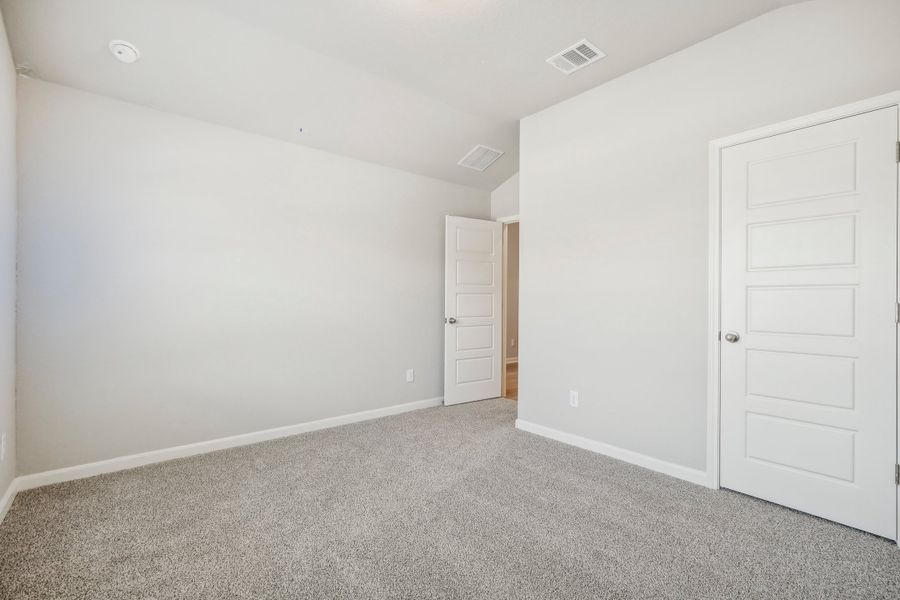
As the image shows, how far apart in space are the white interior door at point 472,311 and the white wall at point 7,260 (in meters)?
3.31

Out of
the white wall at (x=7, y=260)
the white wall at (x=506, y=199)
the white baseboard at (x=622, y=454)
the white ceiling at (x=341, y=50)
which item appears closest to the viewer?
the white wall at (x=7, y=260)

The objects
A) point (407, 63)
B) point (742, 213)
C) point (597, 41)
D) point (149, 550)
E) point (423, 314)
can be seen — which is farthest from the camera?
point (423, 314)

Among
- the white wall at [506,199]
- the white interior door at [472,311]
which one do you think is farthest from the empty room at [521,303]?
the white wall at [506,199]

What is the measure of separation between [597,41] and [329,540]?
3.33 meters

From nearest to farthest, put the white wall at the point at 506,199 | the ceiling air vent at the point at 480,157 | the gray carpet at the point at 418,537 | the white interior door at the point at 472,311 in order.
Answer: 1. the gray carpet at the point at 418,537
2. the ceiling air vent at the point at 480,157
3. the white interior door at the point at 472,311
4. the white wall at the point at 506,199

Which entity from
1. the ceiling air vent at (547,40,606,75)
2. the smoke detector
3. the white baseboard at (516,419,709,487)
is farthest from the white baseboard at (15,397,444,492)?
the ceiling air vent at (547,40,606,75)

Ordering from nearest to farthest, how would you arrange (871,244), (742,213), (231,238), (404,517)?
(871,244) → (404,517) → (742,213) → (231,238)

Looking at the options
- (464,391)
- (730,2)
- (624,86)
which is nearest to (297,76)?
(624,86)

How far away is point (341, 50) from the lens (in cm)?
276

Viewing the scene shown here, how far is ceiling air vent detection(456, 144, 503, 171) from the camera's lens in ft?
13.8

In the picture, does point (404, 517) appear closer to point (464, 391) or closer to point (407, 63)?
point (464, 391)

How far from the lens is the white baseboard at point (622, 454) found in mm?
2674

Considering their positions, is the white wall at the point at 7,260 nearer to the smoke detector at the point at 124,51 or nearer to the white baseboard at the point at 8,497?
the white baseboard at the point at 8,497

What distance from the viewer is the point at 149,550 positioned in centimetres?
195
